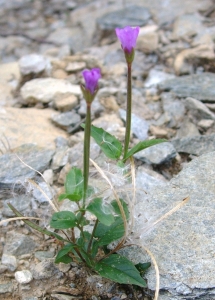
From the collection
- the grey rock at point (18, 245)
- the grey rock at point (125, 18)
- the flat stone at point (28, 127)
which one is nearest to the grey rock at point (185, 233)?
the grey rock at point (18, 245)

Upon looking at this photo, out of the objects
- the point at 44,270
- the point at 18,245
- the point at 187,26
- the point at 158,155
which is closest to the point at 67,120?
the point at 158,155

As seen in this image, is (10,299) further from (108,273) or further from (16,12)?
(16,12)

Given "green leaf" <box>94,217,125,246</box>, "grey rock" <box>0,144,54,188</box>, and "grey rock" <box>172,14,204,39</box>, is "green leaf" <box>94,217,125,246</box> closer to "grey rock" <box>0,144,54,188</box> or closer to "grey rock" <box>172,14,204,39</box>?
→ "grey rock" <box>0,144,54,188</box>

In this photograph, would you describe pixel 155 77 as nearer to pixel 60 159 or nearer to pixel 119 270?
pixel 60 159

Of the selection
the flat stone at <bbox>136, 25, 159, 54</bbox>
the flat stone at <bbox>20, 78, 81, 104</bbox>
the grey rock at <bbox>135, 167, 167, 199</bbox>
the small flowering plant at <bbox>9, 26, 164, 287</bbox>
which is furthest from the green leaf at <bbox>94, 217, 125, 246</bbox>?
the flat stone at <bbox>136, 25, 159, 54</bbox>

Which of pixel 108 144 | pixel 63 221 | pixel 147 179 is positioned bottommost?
pixel 147 179

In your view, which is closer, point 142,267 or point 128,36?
point 128,36

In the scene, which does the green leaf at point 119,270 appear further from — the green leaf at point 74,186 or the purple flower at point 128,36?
the purple flower at point 128,36
